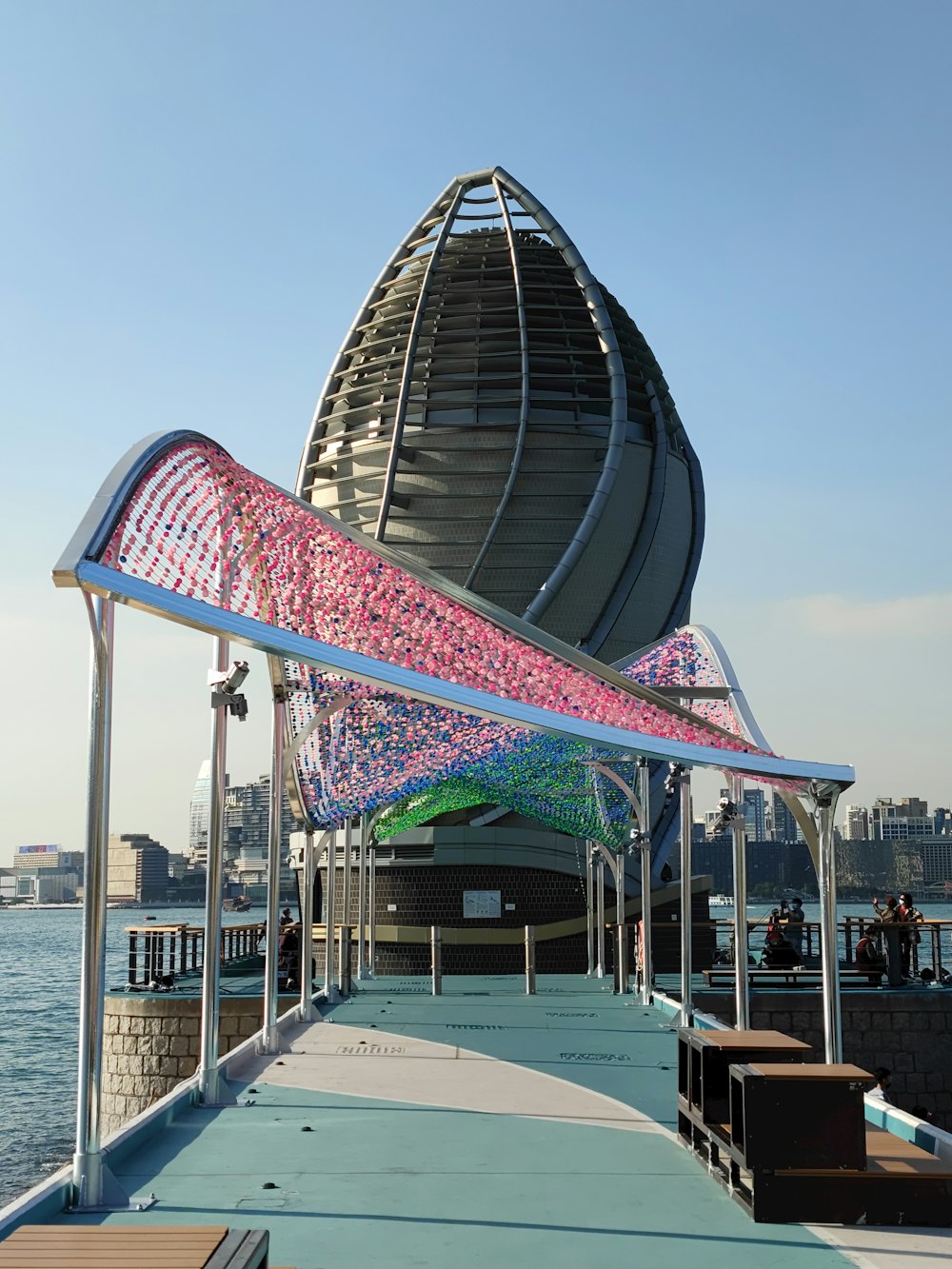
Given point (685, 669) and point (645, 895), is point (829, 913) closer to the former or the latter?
point (685, 669)

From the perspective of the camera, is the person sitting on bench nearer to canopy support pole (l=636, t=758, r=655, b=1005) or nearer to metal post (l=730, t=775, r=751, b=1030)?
canopy support pole (l=636, t=758, r=655, b=1005)

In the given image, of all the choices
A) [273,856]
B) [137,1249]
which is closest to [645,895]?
[273,856]

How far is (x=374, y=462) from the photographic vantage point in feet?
152

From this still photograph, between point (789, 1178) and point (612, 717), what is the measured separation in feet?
11.9

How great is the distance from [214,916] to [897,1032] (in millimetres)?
11973

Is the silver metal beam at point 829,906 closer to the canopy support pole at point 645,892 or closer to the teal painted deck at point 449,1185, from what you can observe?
the teal painted deck at point 449,1185

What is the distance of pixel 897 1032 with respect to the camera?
60.5ft

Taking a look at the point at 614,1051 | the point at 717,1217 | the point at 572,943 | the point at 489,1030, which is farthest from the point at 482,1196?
the point at 572,943

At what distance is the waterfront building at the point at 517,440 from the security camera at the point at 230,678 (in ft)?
102

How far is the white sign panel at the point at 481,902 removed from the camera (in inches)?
1380

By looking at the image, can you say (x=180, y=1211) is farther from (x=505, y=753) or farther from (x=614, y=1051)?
(x=505, y=753)

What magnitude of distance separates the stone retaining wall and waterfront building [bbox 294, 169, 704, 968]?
920 inches

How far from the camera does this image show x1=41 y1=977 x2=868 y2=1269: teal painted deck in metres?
6.15

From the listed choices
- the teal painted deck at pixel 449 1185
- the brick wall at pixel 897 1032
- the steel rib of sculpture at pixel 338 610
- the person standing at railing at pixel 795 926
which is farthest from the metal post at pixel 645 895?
the teal painted deck at pixel 449 1185
